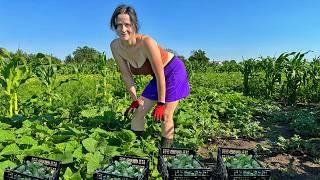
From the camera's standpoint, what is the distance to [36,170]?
2697 millimetres

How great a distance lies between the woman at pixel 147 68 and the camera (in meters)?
3.88

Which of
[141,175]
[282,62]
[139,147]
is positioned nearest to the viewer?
[141,175]

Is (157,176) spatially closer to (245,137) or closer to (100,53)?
(245,137)

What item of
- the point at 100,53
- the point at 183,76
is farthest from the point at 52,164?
the point at 100,53

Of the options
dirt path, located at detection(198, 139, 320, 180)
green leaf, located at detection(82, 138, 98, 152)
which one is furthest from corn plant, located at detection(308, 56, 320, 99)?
green leaf, located at detection(82, 138, 98, 152)

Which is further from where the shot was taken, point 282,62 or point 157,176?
point 282,62

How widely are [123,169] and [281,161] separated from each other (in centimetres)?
255

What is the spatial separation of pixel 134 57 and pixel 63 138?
1.06 meters

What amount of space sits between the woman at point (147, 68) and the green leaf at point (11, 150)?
1.25 metres

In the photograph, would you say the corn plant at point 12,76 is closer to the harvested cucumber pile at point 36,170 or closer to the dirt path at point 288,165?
the dirt path at point 288,165

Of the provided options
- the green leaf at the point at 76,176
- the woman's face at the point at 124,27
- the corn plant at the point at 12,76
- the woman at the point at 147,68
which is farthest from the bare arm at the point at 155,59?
the corn plant at the point at 12,76

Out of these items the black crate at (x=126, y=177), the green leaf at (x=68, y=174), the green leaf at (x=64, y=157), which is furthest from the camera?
the green leaf at (x=64, y=157)

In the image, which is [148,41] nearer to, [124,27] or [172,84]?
[124,27]

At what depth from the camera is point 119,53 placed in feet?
14.2
